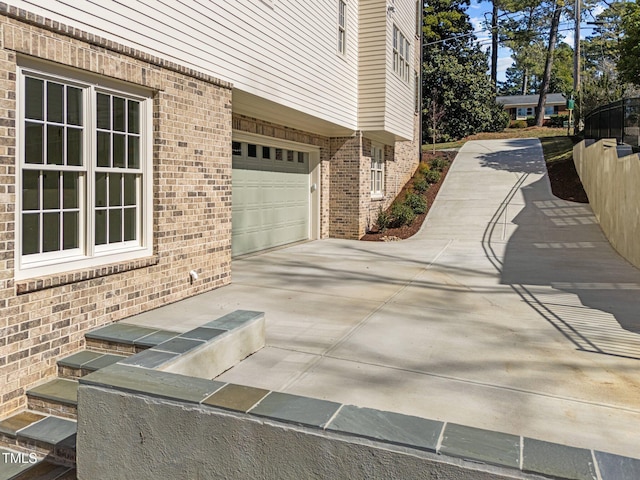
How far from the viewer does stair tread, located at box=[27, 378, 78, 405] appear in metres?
4.07

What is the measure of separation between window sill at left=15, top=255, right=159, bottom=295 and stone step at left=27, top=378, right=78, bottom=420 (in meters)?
0.84

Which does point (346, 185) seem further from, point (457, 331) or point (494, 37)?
point (494, 37)

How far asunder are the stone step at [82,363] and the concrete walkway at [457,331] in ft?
2.35

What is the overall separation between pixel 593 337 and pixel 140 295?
16.7 feet

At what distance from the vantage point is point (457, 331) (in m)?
5.67

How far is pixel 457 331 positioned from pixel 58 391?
4.02 m

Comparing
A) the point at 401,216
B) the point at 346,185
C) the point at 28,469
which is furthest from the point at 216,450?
the point at 401,216

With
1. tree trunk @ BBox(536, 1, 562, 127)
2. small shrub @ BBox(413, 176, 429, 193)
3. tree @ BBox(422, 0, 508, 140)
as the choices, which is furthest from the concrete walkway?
tree trunk @ BBox(536, 1, 562, 127)

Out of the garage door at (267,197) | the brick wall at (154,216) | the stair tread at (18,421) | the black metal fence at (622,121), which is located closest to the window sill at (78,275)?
the brick wall at (154,216)

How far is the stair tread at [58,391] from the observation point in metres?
4.07

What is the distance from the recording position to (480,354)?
4.93m

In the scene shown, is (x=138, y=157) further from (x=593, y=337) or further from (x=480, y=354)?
(x=593, y=337)

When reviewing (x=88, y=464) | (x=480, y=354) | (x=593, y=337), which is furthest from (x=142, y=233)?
(x=593, y=337)

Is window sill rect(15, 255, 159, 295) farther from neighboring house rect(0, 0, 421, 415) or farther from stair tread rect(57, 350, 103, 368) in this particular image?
stair tread rect(57, 350, 103, 368)
